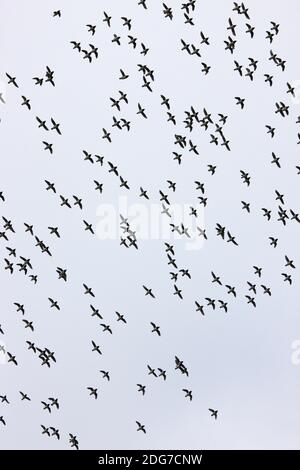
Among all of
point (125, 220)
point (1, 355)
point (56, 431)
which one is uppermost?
point (125, 220)

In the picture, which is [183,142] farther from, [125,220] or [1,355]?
[1,355]
